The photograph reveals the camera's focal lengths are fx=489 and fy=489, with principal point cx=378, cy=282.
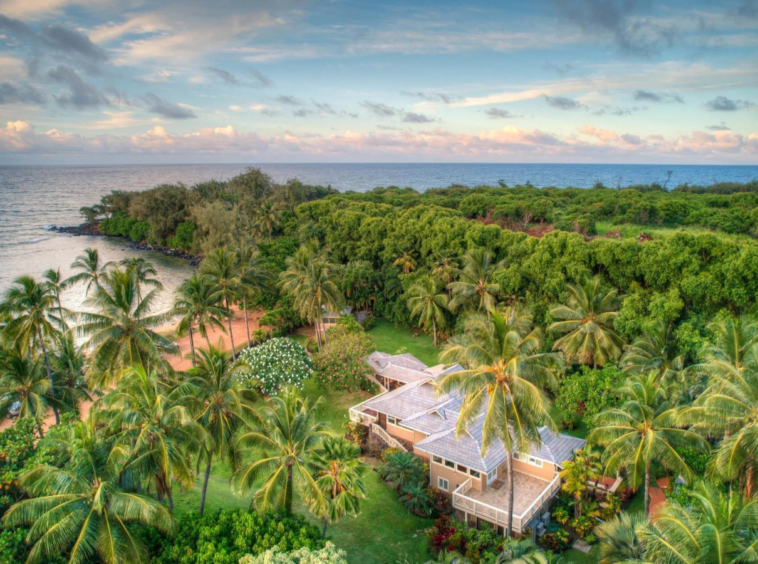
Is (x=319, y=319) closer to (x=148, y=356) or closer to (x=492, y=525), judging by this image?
(x=148, y=356)

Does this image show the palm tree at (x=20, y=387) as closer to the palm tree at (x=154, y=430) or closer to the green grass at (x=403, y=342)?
the palm tree at (x=154, y=430)

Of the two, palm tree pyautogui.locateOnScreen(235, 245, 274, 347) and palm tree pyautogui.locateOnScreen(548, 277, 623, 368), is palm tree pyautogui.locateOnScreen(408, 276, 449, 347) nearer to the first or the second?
palm tree pyautogui.locateOnScreen(548, 277, 623, 368)

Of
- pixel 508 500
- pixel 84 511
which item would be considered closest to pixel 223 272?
pixel 84 511

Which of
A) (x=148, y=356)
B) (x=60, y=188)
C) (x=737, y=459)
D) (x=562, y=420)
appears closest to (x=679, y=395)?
→ (x=737, y=459)

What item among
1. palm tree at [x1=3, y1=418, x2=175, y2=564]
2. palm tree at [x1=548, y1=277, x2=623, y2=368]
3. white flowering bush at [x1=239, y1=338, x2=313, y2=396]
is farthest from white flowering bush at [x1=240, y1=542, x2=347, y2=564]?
palm tree at [x1=548, y1=277, x2=623, y2=368]

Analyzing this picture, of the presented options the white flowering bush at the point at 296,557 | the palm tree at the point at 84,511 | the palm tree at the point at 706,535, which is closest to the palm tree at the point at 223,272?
the palm tree at the point at 84,511

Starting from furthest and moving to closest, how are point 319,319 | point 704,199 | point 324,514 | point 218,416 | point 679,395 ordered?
point 704,199, point 319,319, point 679,395, point 218,416, point 324,514
